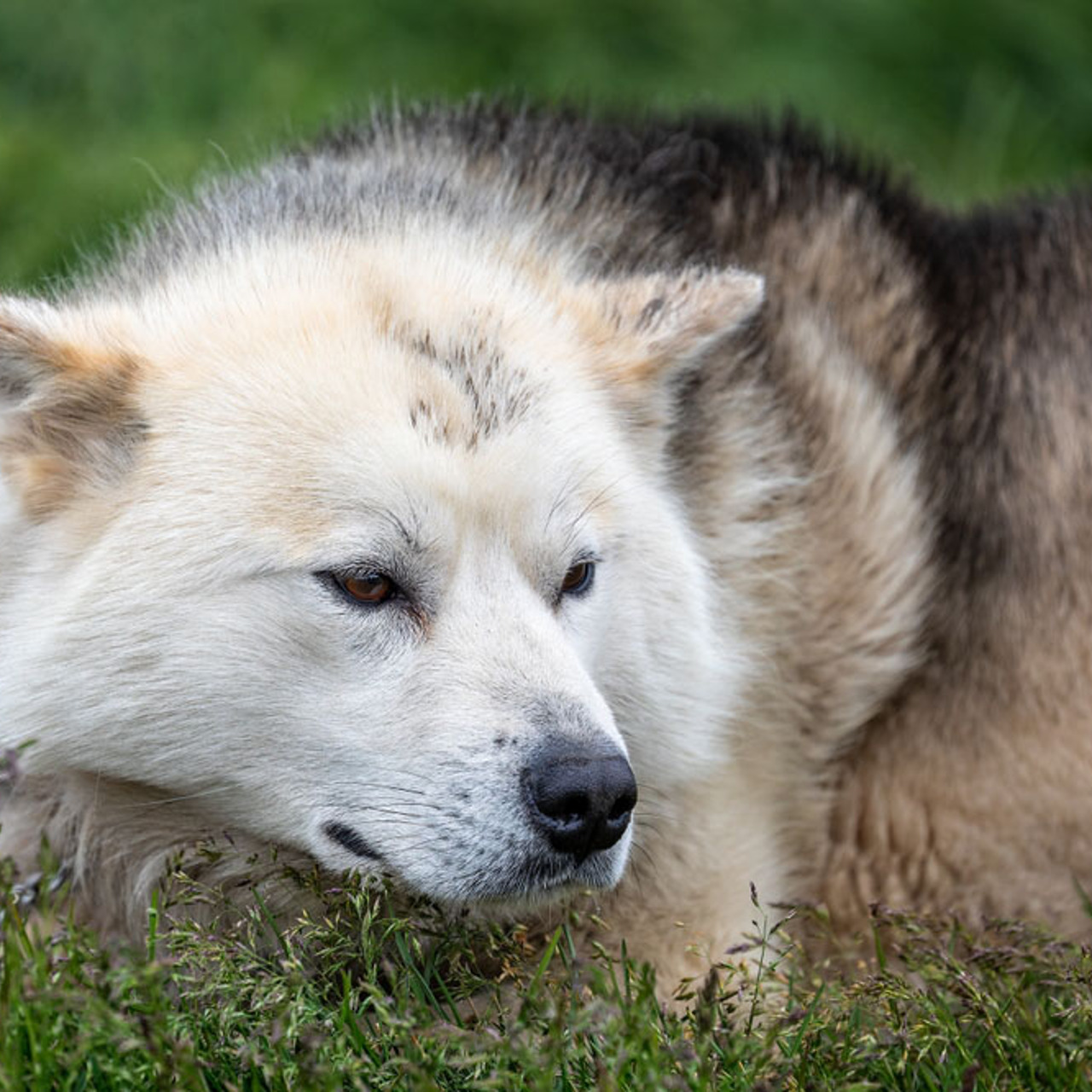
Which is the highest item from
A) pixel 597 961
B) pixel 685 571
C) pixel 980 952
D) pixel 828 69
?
pixel 828 69

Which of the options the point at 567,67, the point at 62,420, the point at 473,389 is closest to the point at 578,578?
the point at 473,389

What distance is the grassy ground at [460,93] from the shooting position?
9.55 feet

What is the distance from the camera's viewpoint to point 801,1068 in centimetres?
310

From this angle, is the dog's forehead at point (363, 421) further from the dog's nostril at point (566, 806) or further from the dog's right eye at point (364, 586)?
the dog's nostril at point (566, 806)

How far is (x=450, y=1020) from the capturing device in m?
3.29

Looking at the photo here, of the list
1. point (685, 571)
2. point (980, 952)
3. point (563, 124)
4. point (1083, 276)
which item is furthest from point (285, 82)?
point (980, 952)

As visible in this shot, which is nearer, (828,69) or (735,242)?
(735,242)

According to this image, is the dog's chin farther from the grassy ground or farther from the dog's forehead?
the dog's forehead

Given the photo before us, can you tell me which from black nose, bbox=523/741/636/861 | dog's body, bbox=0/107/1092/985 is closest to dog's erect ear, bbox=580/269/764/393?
dog's body, bbox=0/107/1092/985

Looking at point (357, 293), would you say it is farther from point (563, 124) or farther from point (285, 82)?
point (285, 82)

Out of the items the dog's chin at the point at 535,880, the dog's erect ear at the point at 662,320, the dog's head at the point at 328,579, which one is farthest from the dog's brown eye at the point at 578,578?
the dog's chin at the point at 535,880

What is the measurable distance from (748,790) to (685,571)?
568mm

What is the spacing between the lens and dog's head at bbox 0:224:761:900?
3.26 meters

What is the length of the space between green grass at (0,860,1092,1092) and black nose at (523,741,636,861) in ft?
0.75
